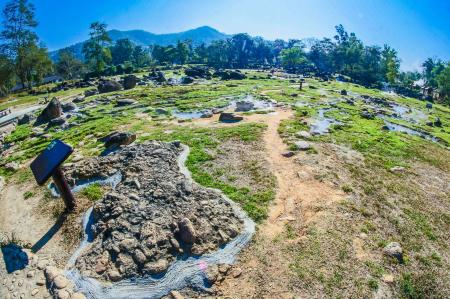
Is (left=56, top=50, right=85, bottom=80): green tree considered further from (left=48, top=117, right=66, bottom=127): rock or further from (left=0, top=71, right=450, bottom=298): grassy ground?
(left=0, top=71, right=450, bottom=298): grassy ground

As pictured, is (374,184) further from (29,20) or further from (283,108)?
(29,20)

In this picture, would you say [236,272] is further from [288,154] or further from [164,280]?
[288,154]

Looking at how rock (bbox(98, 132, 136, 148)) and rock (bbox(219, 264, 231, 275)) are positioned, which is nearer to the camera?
rock (bbox(219, 264, 231, 275))

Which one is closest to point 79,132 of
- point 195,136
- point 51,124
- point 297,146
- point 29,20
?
point 51,124

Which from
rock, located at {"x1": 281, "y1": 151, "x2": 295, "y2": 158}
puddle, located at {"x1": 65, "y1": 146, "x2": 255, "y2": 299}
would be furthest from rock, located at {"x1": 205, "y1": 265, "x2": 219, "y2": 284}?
rock, located at {"x1": 281, "y1": 151, "x2": 295, "y2": 158}

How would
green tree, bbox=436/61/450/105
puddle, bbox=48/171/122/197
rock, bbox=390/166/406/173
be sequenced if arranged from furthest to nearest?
green tree, bbox=436/61/450/105 < rock, bbox=390/166/406/173 < puddle, bbox=48/171/122/197
